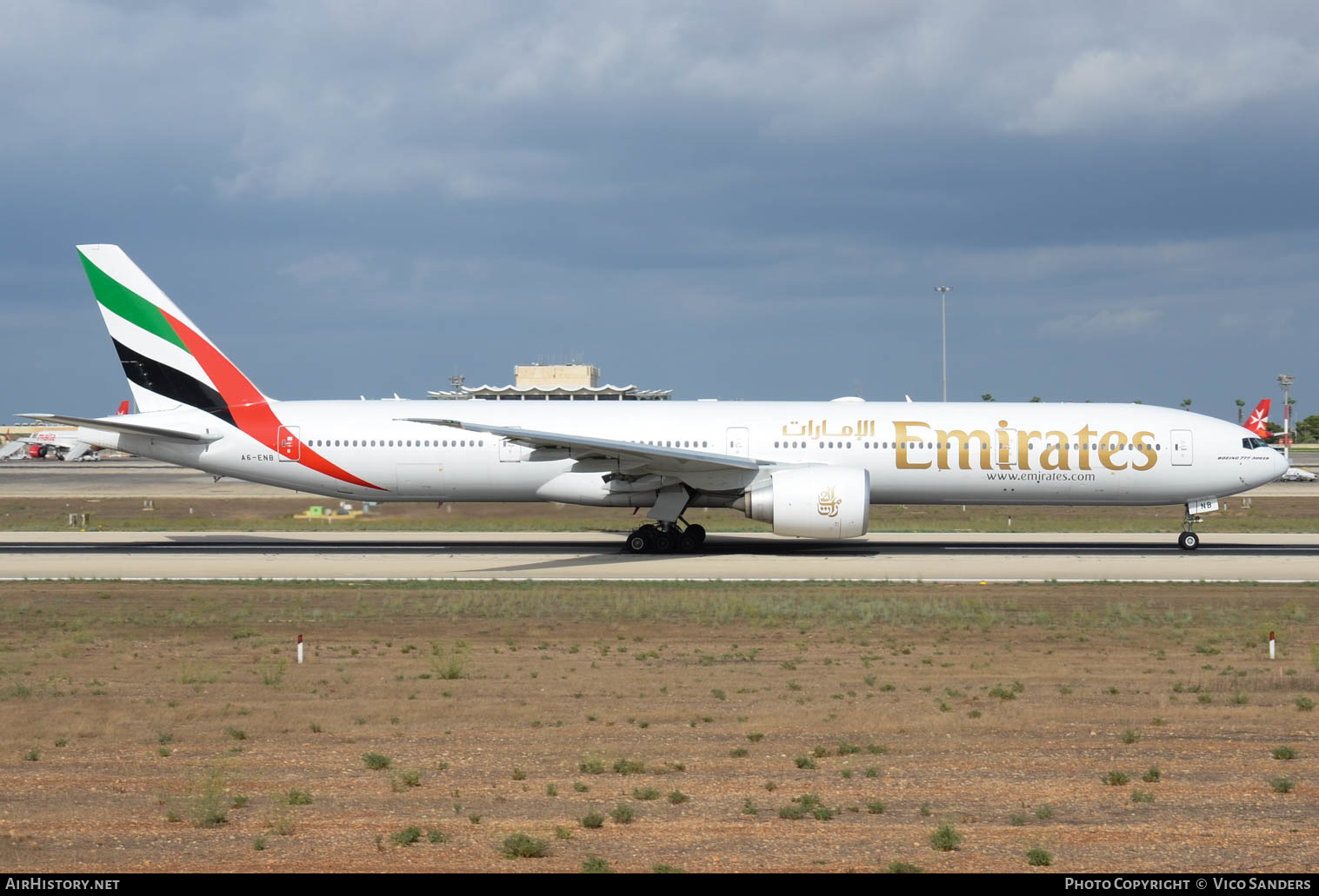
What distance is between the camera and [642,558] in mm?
29797

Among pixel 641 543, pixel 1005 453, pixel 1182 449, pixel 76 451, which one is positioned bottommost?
pixel 641 543

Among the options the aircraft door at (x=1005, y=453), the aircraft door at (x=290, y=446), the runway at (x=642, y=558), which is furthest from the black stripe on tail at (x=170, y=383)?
the aircraft door at (x=1005, y=453)

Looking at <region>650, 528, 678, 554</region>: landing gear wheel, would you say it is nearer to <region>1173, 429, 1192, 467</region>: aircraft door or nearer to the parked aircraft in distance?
<region>1173, 429, 1192, 467</region>: aircraft door

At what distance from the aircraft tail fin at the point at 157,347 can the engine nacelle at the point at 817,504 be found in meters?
14.6

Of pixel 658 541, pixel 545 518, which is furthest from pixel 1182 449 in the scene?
pixel 545 518

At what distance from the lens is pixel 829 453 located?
102 feet

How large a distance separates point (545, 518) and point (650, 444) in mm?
12798

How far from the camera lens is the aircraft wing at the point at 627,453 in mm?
27953

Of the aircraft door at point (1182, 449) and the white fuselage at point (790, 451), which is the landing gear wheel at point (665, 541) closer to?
the white fuselage at point (790, 451)

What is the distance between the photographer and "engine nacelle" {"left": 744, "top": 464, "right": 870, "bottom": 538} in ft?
92.2

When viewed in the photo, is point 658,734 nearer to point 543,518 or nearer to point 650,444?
point 650,444

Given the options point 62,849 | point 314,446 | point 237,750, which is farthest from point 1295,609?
point 314,446

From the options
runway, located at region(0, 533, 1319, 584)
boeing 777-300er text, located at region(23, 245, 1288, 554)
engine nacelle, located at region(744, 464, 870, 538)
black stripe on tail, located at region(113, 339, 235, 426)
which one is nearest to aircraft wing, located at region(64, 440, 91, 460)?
runway, located at region(0, 533, 1319, 584)
